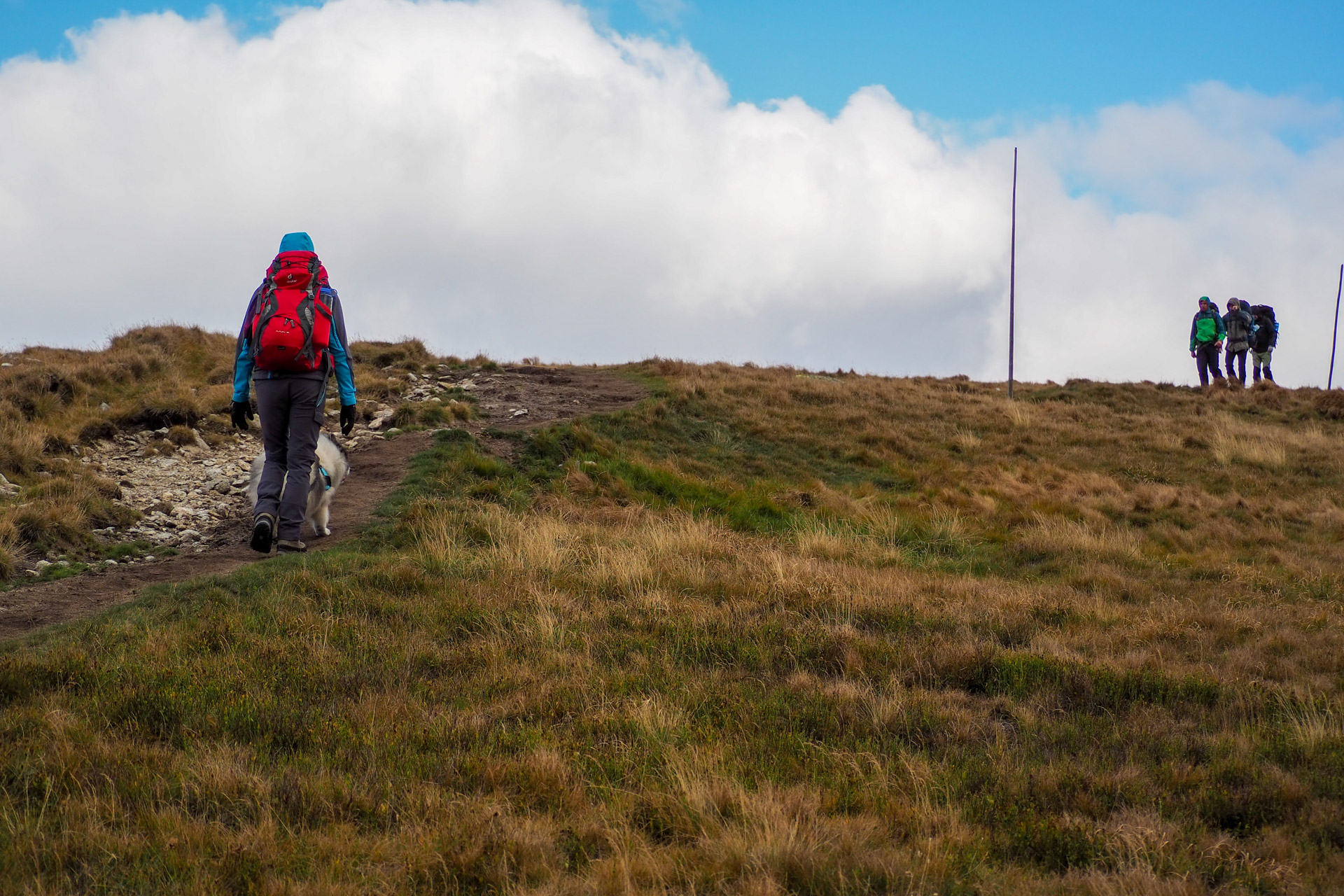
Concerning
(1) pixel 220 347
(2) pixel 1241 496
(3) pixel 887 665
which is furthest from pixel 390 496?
(2) pixel 1241 496

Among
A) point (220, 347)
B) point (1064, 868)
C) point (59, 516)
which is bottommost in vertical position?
point (1064, 868)

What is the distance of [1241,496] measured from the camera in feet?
43.2

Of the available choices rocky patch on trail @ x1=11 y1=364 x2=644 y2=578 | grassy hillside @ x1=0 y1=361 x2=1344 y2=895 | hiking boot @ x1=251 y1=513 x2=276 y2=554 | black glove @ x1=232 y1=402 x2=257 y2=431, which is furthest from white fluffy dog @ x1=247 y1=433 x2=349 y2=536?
rocky patch on trail @ x1=11 y1=364 x2=644 y2=578

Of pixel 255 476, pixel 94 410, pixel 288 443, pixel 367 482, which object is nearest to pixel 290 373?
pixel 288 443

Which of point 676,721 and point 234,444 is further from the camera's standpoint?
point 234,444

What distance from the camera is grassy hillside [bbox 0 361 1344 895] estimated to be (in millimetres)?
3139

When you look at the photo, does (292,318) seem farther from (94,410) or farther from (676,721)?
(94,410)

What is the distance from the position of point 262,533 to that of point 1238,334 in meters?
23.0

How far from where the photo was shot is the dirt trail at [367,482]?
629cm

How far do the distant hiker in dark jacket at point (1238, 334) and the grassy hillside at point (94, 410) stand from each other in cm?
1799

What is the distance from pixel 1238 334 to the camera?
22.5 metres

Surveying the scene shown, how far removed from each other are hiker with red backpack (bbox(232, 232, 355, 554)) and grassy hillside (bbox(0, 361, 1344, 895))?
0.51m

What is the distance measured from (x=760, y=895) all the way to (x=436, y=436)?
946cm

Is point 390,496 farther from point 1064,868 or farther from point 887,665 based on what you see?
point 1064,868
